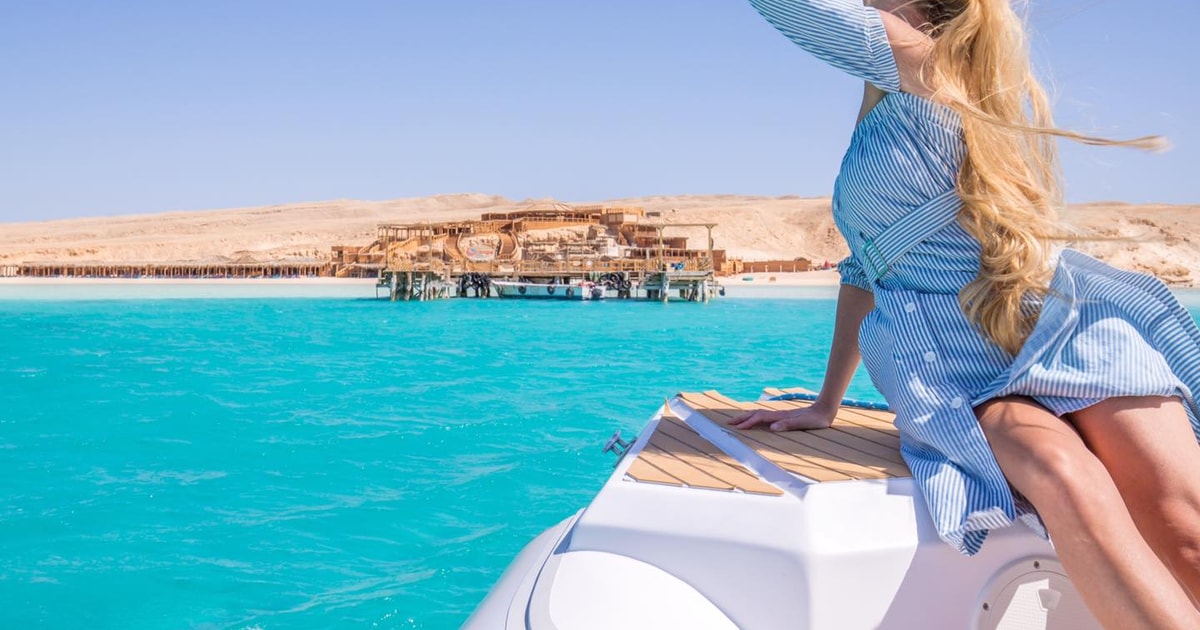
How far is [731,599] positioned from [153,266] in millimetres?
66117

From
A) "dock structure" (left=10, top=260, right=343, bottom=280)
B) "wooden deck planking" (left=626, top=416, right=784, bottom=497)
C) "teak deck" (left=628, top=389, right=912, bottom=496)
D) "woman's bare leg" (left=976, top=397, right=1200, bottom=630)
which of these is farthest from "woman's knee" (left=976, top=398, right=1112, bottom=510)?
"dock structure" (left=10, top=260, right=343, bottom=280)

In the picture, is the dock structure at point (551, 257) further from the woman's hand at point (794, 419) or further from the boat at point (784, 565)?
the boat at point (784, 565)

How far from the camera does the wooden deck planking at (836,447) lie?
5.95 feet

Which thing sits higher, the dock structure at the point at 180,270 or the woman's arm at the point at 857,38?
the woman's arm at the point at 857,38

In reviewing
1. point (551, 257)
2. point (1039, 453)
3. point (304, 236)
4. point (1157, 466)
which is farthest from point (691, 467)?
point (304, 236)

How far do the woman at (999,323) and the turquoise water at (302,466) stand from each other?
3171mm

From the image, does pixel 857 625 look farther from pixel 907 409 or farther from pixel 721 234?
pixel 721 234

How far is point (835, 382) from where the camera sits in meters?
2.33

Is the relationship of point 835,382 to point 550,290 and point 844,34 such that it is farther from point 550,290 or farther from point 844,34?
point 550,290

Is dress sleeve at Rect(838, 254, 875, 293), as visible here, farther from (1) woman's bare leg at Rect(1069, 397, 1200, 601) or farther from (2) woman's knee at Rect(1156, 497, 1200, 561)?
(2) woman's knee at Rect(1156, 497, 1200, 561)

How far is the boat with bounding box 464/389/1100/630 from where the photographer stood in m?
1.59

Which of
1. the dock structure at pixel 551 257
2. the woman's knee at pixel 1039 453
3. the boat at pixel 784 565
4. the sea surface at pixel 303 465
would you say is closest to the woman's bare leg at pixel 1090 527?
the woman's knee at pixel 1039 453

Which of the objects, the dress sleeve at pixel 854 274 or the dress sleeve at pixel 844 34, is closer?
the dress sleeve at pixel 844 34

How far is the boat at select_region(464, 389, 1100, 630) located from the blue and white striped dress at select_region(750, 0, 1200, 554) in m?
0.09
